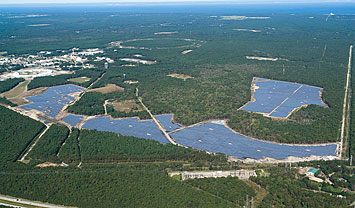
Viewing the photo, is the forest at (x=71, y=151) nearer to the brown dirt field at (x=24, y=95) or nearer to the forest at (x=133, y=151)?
the forest at (x=133, y=151)

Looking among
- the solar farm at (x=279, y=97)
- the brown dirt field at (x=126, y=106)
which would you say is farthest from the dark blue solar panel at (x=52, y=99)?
the solar farm at (x=279, y=97)

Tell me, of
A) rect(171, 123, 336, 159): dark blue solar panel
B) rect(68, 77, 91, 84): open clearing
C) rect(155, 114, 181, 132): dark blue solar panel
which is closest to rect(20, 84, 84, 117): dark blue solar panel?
rect(68, 77, 91, 84): open clearing

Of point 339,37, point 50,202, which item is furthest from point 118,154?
point 339,37

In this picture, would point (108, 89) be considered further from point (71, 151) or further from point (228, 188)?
point (228, 188)

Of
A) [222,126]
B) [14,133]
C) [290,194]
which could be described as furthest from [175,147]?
[14,133]

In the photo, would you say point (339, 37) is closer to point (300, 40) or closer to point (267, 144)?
point (300, 40)
